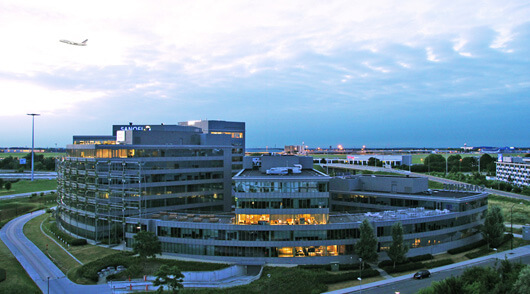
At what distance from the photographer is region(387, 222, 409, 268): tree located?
60.3 m

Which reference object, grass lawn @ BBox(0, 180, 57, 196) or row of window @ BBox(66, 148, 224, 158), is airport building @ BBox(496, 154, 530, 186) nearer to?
row of window @ BBox(66, 148, 224, 158)

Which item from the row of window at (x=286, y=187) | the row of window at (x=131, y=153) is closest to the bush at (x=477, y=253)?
the row of window at (x=286, y=187)

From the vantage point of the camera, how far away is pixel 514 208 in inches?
4277

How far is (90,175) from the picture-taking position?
7925 centimetres

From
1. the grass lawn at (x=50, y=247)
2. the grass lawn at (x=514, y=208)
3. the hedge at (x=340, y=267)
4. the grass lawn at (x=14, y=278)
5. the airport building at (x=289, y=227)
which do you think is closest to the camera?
the grass lawn at (x=14, y=278)

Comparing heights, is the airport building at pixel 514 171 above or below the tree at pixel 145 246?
above

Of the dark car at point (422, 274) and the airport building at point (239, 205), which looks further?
the airport building at point (239, 205)

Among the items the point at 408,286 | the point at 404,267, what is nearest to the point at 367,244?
the point at 404,267

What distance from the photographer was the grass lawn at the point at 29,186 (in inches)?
6363

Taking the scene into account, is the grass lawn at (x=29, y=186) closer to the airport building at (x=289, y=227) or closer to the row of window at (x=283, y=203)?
the airport building at (x=289, y=227)

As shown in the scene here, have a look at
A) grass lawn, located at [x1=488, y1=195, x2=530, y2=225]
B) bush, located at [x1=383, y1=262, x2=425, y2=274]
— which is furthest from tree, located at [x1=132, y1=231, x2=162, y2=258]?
grass lawn, located at [x1=488, y1=195, x2=530, y2=225]

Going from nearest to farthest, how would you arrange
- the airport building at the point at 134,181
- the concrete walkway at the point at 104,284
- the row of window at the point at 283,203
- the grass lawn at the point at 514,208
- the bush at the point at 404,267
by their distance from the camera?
the concrete walkway at the point at 104,284, the bush at the point at 404,267, the row of window at the point at 283,203, the airport building at the point at 134,181, the grass lawn at the point at 514,208

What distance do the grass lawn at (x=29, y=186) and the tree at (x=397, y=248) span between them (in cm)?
16202

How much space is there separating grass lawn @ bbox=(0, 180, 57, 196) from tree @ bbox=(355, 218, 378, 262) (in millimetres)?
157375
